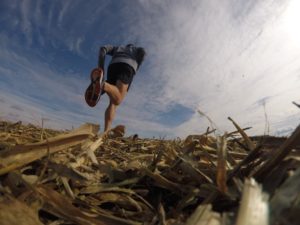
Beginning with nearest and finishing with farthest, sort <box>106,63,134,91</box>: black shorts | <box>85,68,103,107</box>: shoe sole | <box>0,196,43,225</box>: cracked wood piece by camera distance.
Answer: <box>0,196,43,225</box>: cracked wood piece, <box>85,68,103,107</box>: shoe sole, <box>106,63,134,91</box>: black shorts

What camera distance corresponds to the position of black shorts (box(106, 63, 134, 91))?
21.7 ft

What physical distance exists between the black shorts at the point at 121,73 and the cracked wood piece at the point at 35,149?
534 cm

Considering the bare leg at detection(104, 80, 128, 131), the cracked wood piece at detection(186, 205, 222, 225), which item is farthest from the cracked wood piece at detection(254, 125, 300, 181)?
the bare leg at detection(104, 80, 128, 131)

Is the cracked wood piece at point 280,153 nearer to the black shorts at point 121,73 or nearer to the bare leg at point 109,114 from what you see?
the bare leg at point 109,114

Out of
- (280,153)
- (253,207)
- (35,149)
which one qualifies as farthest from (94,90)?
(253,207)

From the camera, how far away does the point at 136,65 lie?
23.6 feet

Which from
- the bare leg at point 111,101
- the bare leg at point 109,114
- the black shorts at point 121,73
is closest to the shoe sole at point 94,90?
the bare leg at point 111,101

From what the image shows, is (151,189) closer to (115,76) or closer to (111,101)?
(111,101)

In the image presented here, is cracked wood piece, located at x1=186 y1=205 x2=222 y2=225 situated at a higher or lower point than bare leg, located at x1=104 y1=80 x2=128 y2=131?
lower

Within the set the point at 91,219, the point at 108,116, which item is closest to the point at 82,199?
the point at 91,219

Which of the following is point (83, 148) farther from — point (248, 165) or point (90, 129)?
point (248, 165)

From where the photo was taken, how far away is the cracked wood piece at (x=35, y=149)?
104 centimetres

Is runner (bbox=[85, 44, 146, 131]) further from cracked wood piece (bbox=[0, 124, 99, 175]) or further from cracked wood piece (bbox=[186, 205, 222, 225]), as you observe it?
cracked wood piece (bbox=[186, 205, 222, 225])

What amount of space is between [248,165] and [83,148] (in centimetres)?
78
